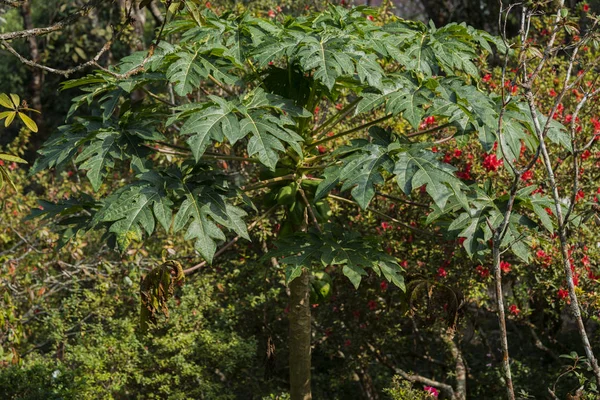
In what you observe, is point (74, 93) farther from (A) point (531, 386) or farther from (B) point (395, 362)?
(A) point (531, 386)

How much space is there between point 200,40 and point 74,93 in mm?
10373

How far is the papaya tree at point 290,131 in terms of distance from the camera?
315cm

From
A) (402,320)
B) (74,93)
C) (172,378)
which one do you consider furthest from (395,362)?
(74,93)

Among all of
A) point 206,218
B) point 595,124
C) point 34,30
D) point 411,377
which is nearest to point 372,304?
point 411,377

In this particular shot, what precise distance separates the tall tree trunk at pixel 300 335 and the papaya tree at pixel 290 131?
0.37 meters

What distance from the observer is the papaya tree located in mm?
3148

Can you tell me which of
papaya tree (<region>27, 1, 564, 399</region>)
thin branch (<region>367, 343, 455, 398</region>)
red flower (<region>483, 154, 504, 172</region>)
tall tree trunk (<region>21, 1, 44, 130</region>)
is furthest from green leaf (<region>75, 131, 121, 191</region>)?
tall tree trunk (<region>21, 1, 44, 130</region>)

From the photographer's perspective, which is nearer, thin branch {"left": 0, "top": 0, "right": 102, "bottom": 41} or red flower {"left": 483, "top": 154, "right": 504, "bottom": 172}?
thin branch {"left": 0, "top": 0, "right": 102, "bottom": 41}

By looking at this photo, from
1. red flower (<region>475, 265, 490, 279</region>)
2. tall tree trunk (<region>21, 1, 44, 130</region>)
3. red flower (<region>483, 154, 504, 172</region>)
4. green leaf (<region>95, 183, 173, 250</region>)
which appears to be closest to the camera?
green leaf (<region>95, 183, 173, 250</region>)

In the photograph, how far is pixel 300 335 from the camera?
411 centimetres

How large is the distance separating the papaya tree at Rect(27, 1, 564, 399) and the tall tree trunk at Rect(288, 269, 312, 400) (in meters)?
0.37

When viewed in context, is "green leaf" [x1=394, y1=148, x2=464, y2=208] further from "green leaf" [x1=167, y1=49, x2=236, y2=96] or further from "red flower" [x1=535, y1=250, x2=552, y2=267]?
"red flower" [x1=535, y1=250, x2=552, y2=267]

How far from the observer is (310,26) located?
12.2 ft

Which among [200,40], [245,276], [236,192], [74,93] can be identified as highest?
[200,40]
